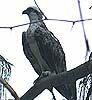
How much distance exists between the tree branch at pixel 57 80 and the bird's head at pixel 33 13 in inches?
9.7

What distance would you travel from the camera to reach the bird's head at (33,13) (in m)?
1.31

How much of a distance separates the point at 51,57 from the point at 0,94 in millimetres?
242

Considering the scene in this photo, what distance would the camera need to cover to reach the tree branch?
110 cm

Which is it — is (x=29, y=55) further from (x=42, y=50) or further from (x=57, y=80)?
(x=57, y=80)

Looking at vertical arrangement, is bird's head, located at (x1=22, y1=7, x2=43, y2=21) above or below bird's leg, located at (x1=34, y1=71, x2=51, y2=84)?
above

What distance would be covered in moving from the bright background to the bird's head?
0.02 metres

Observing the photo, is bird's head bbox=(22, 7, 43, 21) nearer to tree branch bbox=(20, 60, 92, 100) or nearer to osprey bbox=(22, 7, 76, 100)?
osprey bbox=(22, 7, 76, 100)

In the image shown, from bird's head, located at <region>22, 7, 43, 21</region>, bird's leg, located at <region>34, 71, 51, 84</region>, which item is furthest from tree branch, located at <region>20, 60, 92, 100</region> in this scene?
bird's head, located at <region>22, 7, 43, 21</region>

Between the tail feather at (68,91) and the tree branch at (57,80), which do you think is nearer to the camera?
the tree branch at (57,80)

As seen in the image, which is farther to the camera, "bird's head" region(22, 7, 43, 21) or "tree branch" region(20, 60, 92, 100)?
"bird's head" region(22, 7, 43, 21)

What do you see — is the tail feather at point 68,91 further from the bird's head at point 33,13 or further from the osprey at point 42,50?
the bird's head at point 33,13

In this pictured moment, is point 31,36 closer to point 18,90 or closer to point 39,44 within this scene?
point 39,44

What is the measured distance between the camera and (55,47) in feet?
4.19

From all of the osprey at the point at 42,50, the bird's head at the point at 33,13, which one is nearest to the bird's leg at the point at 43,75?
the osprey at the point at 42,50
